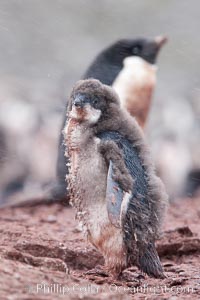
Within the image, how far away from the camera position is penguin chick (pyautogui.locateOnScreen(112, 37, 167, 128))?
679 centimetres

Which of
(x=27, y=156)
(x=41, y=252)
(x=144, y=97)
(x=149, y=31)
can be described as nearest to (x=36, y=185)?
(x=27, y=156)

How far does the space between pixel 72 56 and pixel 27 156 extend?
263cm

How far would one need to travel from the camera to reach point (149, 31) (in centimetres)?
962

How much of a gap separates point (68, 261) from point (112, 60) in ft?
10.5

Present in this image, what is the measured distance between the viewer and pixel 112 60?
697cm

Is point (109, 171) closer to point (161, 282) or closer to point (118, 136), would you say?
point (118, 136)

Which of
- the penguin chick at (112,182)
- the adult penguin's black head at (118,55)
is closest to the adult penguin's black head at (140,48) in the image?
the adult penguin's black head at (118,55)

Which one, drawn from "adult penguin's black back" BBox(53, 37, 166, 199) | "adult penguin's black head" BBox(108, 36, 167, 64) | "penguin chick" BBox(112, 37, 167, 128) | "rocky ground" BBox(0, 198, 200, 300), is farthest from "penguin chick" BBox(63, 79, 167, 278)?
"adult penguin's black head" BBox(108, 36, 167, 64)

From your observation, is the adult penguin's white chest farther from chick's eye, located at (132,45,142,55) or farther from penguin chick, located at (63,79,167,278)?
penguin chick, located at (63,79,167,278)

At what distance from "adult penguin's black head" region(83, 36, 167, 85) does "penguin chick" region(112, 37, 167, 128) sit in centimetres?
3

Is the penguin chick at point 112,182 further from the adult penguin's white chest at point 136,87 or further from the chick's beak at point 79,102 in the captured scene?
the adult penguin's white chest at point 136,87

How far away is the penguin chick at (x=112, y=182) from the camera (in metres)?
3.42

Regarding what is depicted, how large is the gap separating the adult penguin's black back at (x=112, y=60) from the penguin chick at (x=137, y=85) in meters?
0.03

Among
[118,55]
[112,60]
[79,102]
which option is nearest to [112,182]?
[79,102]
